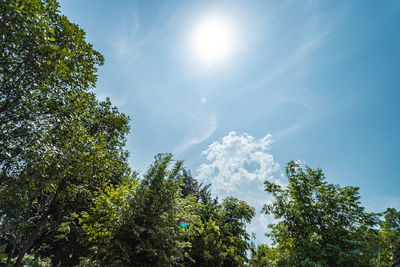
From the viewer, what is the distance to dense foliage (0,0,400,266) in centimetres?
523

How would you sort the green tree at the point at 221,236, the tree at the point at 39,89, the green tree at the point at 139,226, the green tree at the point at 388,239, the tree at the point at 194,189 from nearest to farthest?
the tree at the point at 39,89, the green tree at the point at 139,226, the green tree at the point at 388,239, the green tree at the point at 221,236, the tree at the point at 194,189

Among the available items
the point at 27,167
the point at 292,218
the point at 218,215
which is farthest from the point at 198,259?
the point at 27,167

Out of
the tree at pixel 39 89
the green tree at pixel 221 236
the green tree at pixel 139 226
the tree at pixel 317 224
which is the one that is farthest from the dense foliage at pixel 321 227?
the tree at pixel 39 89

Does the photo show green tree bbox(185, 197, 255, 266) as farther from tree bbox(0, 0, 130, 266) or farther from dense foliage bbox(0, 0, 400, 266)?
tree bbox(0, 0, 130, 266)

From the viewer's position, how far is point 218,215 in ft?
44.9

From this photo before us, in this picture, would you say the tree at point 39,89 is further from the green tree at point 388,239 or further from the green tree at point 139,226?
the green tree at point 388,239

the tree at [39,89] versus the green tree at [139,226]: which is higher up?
the tree at [39,89]

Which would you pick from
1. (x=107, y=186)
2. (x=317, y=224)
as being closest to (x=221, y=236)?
(x=317, y=224)

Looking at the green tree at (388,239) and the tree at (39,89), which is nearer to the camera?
the tree at (39,89)

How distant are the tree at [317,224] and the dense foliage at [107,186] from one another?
44 millimetres

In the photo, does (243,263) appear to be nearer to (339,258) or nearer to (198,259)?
(198,259)

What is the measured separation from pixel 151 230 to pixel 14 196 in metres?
6.79

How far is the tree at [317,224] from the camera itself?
25.1ft

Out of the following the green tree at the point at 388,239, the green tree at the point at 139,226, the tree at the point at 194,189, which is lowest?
the green tree at the point at 139,226
